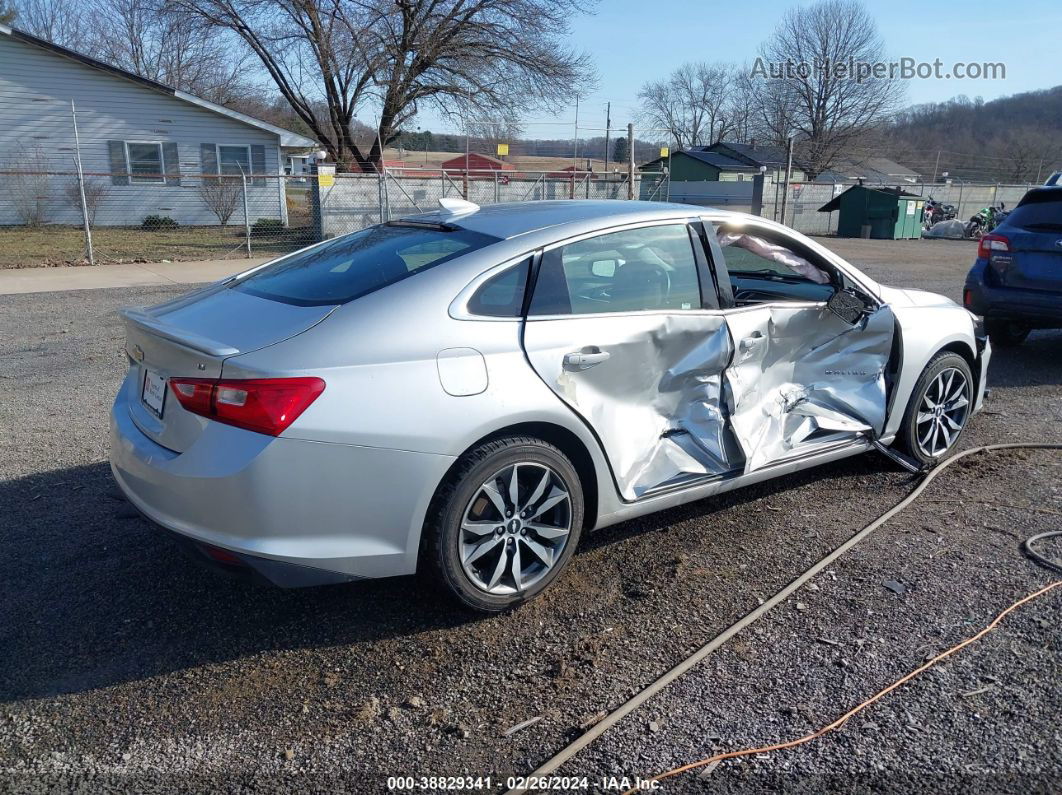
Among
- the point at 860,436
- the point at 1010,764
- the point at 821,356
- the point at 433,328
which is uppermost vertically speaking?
the point at 433,328

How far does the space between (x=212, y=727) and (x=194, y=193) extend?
26.3 meters

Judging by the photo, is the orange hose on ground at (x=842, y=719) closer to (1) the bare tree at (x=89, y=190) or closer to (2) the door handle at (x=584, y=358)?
(2) the door handle at (x=584, y=358)

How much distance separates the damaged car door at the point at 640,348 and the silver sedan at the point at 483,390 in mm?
10

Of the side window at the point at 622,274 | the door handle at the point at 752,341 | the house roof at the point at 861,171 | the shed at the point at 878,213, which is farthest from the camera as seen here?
the house roof at the point at 861,171

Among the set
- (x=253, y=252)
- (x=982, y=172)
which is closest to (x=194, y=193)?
(x=253, y=252)

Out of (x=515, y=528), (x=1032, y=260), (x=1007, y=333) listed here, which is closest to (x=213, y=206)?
(x=1007, y=333)

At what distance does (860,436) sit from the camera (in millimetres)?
4551

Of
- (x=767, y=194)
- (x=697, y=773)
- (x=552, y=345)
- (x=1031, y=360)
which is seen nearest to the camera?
(x=697, y=773)

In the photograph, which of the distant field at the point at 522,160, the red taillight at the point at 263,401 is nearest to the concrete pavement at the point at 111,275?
the red taillight at the point at 263,401

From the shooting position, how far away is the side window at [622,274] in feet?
11.3

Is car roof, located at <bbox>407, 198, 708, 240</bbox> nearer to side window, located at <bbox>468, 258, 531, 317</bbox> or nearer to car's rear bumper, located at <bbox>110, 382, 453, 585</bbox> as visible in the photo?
side window, located at <bbox>468, 258, 531, 317</bbox>

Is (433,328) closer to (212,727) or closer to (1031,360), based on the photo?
(212,727)

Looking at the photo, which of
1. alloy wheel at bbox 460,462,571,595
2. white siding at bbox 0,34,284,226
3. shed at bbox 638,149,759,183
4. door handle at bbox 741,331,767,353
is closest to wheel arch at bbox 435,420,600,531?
alloy wheel at bbox 460,462,571,595

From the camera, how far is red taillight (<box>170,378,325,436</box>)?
275 centimetres
